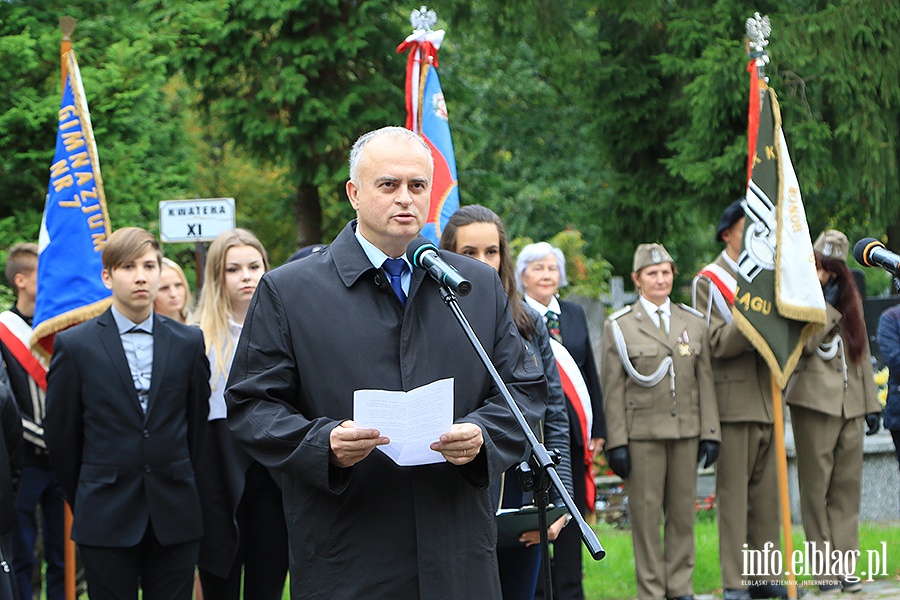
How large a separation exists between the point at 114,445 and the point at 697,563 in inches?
195

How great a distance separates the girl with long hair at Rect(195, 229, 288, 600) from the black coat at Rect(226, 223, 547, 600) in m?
2.24

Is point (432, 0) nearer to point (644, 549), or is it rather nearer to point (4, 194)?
point (4, 194)

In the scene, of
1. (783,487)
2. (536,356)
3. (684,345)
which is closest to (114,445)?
(536,356)

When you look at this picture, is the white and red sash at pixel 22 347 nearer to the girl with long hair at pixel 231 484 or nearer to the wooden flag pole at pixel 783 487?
the girl with long hair at pixel 231 484

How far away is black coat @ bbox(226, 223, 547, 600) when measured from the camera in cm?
334

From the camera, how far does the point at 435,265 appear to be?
11.0ft

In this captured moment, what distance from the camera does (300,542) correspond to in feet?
11.2

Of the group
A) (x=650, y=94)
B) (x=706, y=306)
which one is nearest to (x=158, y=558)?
(x=706, y=306)

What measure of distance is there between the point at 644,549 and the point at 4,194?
31.4 feet

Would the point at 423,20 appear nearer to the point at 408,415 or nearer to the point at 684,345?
the point at 684,345

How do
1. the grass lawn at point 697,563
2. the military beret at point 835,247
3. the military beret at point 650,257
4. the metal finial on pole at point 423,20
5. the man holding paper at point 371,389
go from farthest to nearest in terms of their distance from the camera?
the military beret at point 835,247 < the grass lawn at point 697,563 < the metal finial on pole at point 423,20 < the military beret at point 650,257 < the man holding paper at point 371,389

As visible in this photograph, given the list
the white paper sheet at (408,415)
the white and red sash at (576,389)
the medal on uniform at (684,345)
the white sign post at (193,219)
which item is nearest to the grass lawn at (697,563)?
the medal on uniform at (684,345)

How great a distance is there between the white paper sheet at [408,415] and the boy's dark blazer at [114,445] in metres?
2.44

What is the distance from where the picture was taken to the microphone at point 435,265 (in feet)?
10.5
